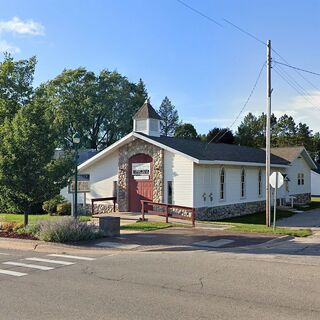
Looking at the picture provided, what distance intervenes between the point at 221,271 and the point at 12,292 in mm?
4600

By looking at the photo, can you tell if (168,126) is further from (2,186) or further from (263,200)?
(2,186)

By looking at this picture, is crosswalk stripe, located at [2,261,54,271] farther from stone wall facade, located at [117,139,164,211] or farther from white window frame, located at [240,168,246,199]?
white window frame, located at [240,168,246,199]

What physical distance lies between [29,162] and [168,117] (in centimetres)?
7105

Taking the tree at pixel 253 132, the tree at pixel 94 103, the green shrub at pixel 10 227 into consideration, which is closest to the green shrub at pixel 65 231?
the green shrub at pixel 10 227

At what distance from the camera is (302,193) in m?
40.8

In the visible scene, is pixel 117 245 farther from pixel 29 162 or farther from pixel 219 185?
pixel 219 185

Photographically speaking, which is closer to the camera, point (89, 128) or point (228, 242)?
point (228, 242)

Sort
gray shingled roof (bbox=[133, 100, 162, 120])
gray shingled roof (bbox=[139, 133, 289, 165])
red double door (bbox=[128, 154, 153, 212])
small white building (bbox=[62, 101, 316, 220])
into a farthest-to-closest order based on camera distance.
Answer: gray shingled roof (bbox=[133, 100, 162, 120])
red double door (bbox=[128, 154, 153, 212])
gray shingled roof (bbox=[139, 133, 289, 165])
small white building (bbox=[62, 101, 316, 220])

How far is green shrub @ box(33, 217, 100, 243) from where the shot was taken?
50.2 feet

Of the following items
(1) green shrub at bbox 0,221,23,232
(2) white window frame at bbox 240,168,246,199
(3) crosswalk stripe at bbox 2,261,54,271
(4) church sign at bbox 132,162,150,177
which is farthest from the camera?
(2) white window frame at bbox 240,168,246,199

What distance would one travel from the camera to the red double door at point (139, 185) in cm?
2578

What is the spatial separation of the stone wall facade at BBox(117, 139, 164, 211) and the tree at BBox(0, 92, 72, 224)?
26.0 ft

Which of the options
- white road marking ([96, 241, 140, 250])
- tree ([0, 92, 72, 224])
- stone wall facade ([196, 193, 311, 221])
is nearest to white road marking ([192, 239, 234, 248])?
white road marking ([96, 241, 140, 250])

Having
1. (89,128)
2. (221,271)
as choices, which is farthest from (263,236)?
(89,128)
